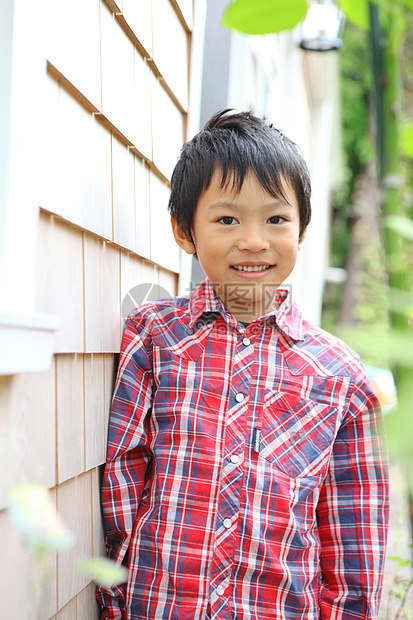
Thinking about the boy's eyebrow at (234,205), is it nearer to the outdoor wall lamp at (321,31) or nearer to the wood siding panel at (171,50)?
the wood siding panel at (171,50)

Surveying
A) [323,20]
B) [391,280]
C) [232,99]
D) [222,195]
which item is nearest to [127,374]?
[222,195]

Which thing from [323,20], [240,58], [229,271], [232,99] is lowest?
[229,271]

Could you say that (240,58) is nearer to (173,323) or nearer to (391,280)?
(173,323)

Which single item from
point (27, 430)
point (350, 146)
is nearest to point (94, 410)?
point (27, 430)

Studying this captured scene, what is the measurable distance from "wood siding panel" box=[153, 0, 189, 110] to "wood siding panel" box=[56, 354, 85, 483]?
957mm

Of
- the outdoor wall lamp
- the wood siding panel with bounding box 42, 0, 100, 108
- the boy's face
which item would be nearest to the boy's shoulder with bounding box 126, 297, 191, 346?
the boy's face

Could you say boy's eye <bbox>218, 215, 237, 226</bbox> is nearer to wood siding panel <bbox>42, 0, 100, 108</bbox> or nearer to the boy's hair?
the boy's hair

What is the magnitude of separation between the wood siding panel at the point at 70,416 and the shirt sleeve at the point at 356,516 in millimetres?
581

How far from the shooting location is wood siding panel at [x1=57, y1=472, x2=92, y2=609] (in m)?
1.10

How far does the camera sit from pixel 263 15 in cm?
37

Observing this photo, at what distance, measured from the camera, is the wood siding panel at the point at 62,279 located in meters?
1.00

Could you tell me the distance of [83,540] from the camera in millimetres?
1224

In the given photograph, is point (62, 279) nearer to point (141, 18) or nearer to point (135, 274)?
point (135, 274)

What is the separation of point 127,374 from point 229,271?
1.05 ft
